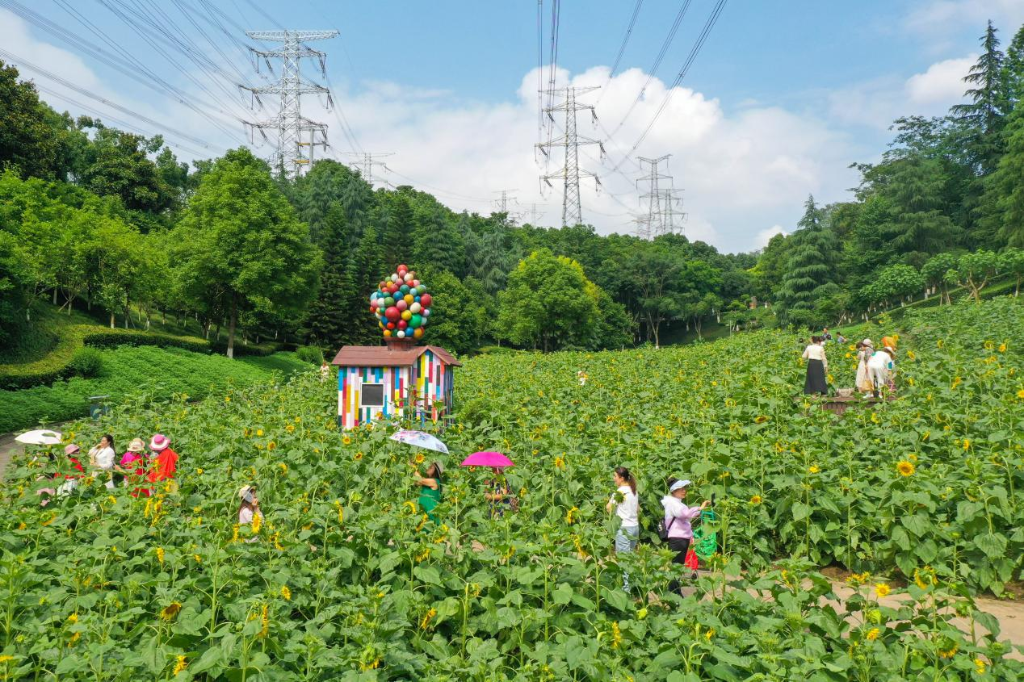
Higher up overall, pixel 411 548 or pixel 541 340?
pixel 541 340

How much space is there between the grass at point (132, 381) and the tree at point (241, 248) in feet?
11.5

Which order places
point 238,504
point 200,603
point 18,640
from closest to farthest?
point 18,640 → point 200,603 → point 238,504

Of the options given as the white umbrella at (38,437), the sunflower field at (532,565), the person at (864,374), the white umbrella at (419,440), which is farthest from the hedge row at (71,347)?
the person at (864,374)

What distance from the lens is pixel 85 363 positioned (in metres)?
21.1

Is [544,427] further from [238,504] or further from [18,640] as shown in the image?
[18,640]

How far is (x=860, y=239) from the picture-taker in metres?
49.2

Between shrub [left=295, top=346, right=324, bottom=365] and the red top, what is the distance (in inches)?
1215

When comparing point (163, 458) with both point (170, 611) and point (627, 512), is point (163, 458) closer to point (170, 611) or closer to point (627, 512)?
point (170, 611)

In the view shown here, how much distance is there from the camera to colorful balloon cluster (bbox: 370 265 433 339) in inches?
525

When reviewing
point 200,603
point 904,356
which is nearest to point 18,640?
point 200,603

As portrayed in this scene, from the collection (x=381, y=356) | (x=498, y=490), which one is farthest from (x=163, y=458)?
(x=381, y=356)

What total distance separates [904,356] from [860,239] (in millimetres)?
38505

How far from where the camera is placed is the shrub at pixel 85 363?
68.7 feet

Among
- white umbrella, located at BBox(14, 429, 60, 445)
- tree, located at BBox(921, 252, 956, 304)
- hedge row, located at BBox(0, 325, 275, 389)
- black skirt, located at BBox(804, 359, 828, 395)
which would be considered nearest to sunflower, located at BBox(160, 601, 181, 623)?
white umbrella, located at BBox(14, 429, 60, 445)
